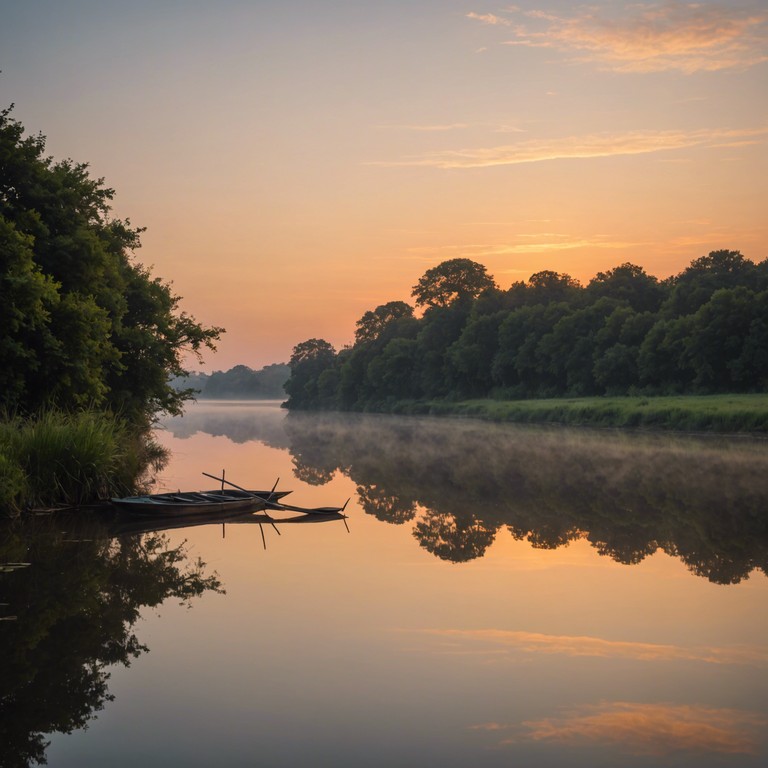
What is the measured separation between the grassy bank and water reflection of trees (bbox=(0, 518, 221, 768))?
141 feet

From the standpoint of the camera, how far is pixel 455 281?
450 feet

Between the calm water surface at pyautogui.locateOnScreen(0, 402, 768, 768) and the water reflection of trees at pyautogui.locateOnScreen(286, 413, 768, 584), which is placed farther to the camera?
the water reflection of trees at pyautogui.locateOnScreen(286, 413, 768, 584)

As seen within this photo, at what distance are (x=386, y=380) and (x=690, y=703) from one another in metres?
124

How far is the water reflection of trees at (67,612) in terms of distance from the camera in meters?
7.91

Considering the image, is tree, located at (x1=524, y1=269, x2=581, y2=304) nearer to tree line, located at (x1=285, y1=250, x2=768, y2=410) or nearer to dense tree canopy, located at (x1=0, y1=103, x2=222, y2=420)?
tree line, located at (x1=285, y1=250, x2=768, y2=410)

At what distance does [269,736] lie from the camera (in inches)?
293

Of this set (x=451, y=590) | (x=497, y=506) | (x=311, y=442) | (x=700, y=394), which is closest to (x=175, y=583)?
(x=451, y=590)

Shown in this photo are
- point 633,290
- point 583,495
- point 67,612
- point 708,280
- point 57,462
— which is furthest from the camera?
point 633,290

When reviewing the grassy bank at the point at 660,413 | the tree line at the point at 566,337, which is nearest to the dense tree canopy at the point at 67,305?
the grassy bank at the point at 660,413

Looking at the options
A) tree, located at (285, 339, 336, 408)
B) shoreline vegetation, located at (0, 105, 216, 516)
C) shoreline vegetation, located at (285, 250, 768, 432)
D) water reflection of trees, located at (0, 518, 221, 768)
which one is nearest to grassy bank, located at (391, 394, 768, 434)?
shoreline vegetation, located at (285, 250, 768, 432)

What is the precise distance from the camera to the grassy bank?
174ft

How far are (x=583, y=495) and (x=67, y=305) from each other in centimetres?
1567

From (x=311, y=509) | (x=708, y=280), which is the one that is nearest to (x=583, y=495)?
(x=311, y=509)

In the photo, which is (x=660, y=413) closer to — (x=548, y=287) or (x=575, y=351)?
(x=575, y=351)
